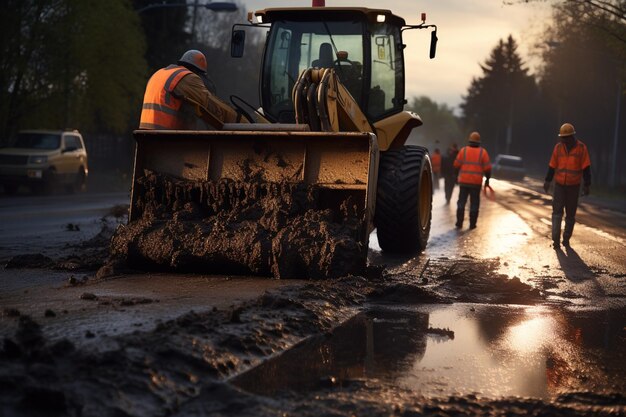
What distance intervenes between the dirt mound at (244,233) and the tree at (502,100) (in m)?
76.1

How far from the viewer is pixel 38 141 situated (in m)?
28.9

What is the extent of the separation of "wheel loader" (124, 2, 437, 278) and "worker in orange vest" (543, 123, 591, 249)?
3206 millimetres

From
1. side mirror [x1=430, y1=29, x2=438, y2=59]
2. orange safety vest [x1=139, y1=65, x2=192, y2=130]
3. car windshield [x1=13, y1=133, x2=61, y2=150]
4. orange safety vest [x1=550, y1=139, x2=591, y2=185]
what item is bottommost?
car windshield [x1=13, y1=133, x2=61, y2=150]

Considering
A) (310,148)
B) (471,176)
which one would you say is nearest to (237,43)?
(310,148)

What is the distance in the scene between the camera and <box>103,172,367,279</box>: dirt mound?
8.52 meters

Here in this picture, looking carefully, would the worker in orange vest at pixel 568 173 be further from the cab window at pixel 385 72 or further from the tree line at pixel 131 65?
the tree line at pixel 131 65

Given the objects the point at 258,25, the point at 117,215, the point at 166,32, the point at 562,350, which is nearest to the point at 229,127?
the point at 258,25

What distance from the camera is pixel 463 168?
719 inches

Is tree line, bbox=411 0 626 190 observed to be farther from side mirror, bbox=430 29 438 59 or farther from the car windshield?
side mirror, bbox=430 29 438 59

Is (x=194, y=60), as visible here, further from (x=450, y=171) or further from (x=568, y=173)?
(x=450, y=171)

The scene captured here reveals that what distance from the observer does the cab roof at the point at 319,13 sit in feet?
37.5

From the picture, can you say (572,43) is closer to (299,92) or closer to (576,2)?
(576,2)

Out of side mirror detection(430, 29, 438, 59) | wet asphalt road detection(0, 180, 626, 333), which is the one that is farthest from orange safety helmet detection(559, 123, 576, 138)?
side mirror detection(430, 29, 438, 59)

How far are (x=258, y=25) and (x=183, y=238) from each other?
4.18m
